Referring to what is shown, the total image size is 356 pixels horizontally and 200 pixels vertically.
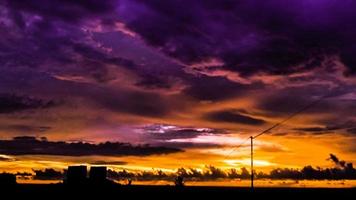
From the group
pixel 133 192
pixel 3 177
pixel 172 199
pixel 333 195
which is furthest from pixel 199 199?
pixel 3 177

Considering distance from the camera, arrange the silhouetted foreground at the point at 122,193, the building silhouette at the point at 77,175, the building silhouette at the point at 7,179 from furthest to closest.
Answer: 1. the building silhouette at the point at 77,175
2. the building silhouette at the point at 7,179
3. the silhouetted foreground at the point at 122,193

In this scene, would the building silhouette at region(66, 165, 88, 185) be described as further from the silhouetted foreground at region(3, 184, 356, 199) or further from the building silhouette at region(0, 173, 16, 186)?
the building silhouette at region(0, 173, 16, 186)

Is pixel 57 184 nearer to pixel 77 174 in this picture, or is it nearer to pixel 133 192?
pixel 77 174

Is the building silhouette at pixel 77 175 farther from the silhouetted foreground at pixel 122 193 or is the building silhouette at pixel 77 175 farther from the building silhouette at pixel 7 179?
the building silhouette at pixel 7 179

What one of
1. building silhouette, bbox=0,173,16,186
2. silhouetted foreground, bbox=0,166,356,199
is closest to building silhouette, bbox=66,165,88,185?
silhouetted foreground, bbox=0,166,356,199

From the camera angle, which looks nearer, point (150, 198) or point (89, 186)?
point (150, 198)

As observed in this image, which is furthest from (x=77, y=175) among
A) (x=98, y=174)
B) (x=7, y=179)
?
(x=7, y=179)

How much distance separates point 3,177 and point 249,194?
28.2 meters

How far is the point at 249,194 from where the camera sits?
59125 millimetres

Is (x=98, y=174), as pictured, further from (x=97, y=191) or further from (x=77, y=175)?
(x=97, y=191)

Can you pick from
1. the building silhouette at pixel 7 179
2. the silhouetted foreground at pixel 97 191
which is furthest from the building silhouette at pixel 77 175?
the building silhouette at pixel 7 179

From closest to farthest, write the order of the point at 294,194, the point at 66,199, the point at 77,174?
the point at 66,199, the point at 294,194, the point at 77,174

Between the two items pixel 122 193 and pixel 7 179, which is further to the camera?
pixel 7 179

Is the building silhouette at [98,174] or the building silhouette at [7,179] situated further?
the building silhouette at [98,174]
